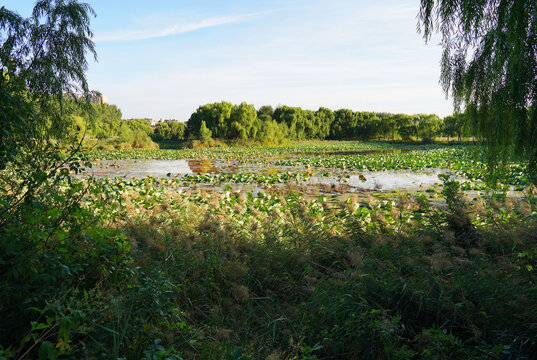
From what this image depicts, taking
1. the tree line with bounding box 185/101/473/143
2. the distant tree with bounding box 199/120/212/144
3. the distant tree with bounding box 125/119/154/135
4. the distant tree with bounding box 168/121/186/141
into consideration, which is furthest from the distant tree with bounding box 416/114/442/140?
the distant tree with bounding box 125/119/154/135

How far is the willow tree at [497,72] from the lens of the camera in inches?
133

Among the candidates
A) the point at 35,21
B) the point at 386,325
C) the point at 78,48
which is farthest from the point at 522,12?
the point at 35,21

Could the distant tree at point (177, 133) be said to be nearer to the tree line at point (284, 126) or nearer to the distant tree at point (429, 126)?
the tree line at point (284, 126)

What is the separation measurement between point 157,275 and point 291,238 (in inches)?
88.9

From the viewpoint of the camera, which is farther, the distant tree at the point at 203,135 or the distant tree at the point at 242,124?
the distant tree at the point at 242,124

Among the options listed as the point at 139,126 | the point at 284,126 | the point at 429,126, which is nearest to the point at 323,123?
the point at 284,126

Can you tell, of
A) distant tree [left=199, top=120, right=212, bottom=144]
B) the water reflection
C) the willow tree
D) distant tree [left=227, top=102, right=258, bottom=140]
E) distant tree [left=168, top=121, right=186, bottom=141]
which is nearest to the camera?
the willow tree

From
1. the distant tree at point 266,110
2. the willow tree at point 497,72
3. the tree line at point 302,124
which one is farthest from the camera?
the distant tree at point 266,110

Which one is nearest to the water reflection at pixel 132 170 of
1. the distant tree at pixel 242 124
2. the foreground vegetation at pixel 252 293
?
the foreground vegetation at pixel 252 293

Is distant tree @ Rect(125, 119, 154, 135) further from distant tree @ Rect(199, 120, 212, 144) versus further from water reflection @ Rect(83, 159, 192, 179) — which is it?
water reflection @ Rect(83, 159, 192, 179)

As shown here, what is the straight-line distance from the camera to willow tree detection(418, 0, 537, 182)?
338cm

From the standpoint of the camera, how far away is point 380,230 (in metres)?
5.18

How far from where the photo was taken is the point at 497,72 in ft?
12.8

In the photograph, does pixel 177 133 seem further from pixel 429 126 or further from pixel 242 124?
pixel 429 126
